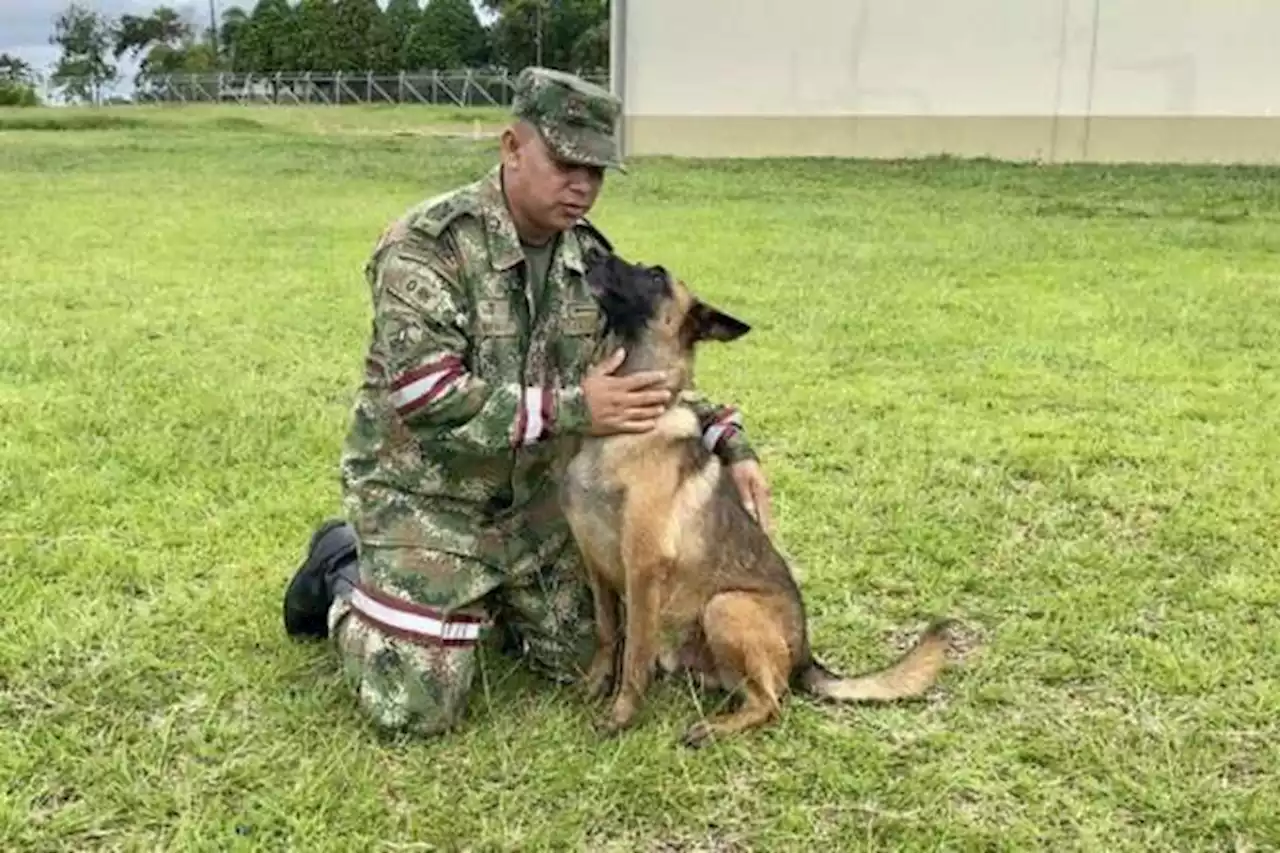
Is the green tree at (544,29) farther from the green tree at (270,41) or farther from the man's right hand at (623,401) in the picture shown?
the man's right hand at (623,401)

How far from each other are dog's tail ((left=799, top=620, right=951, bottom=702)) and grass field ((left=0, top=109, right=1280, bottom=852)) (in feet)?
0.19

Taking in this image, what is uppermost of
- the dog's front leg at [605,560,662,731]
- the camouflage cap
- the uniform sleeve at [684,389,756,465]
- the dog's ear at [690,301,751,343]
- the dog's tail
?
the camouflage cap

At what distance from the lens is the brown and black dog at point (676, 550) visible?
2.91 m

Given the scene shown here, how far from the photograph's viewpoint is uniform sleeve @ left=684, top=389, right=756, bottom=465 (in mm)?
3217

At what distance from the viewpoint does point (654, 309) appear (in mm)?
2918

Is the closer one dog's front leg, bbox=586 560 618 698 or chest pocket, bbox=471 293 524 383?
chest pocket, bbox=471 293 524 383

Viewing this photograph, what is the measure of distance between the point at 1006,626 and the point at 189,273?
6877 mm

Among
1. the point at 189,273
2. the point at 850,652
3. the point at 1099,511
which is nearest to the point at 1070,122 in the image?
the point at 189,273

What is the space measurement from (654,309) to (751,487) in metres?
0.54

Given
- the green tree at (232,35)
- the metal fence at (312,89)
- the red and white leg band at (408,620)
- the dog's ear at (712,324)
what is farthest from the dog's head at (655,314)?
the green tree at (232,35)

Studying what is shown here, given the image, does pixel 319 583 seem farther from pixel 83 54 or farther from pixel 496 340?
pixel 83 54

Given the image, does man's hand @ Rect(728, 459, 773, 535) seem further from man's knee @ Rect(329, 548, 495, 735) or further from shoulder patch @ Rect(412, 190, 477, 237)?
shoulder patch @ Rect(412, 190, 477, 237)

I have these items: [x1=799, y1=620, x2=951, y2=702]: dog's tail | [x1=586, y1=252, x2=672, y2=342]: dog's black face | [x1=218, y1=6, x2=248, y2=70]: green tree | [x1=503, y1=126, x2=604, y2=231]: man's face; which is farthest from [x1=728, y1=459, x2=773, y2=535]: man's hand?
[x1=218, y1=6, x2=248, y2=70]: green tree

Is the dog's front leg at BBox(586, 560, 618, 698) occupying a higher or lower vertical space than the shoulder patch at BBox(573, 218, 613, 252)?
lower
